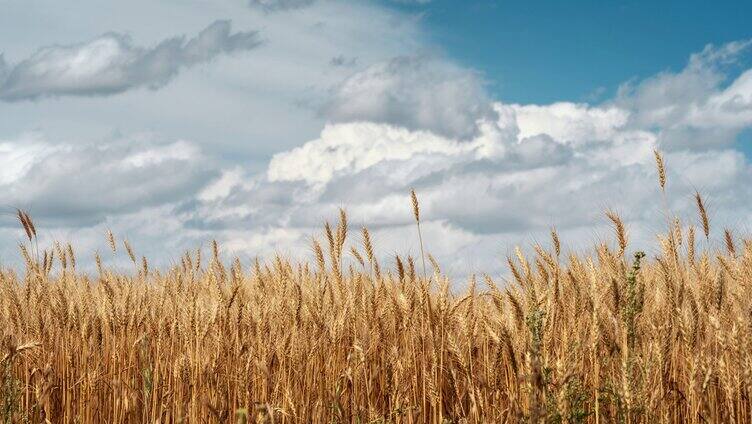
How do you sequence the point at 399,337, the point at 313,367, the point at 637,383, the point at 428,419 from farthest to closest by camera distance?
the point at 399,337 → the point at 313,367 → the point at 428,419 → the point at 637,383

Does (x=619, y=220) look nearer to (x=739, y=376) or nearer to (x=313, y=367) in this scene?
(x=739, y=376)

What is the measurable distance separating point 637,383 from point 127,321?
3160 millimetres

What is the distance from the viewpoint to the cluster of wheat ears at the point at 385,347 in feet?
11.5

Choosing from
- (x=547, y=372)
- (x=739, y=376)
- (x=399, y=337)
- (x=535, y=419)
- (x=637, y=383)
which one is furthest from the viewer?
(x=399, y=337)

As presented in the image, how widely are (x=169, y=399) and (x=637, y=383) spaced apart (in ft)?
8.86

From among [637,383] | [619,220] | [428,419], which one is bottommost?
[428,419]

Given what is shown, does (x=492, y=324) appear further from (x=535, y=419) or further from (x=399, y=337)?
(x=535, y=419)

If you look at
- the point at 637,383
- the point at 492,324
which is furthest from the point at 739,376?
the point at 492,324

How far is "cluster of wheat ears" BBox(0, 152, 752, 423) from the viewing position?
11.5 feet

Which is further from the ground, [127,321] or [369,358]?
[127,321]

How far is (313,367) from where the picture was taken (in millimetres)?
4633

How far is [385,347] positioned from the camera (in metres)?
5.07

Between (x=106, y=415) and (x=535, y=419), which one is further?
(x=106, y=415)

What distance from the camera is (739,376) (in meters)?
3.58
